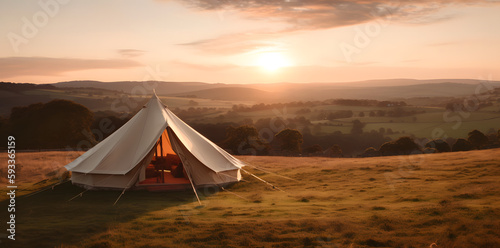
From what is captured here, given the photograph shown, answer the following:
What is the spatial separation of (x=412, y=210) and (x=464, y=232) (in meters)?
2.18

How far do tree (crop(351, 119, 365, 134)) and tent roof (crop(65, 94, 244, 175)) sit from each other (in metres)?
42.0

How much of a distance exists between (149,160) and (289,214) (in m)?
6.22

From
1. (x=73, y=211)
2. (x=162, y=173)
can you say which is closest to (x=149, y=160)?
(x=162, y=173)

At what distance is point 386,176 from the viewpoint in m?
16.6

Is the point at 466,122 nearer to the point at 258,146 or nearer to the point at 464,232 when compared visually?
the point at 258,146

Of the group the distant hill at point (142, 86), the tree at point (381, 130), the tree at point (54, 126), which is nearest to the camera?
the tree at point (54, 126)

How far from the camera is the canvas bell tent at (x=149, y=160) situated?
44.9ft

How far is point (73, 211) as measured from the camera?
10664mm

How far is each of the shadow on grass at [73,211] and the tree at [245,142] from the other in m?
24.1

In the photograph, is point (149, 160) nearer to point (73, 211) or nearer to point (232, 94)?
point (73, 211)

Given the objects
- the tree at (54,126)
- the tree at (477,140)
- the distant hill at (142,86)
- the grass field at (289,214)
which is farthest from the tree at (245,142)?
the distant hill at (142,86)

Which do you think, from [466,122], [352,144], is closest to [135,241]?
[352,144]

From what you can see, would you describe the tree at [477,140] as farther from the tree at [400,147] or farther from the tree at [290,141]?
the tree at [290,141]

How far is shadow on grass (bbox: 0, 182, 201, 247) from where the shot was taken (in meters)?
8.09
